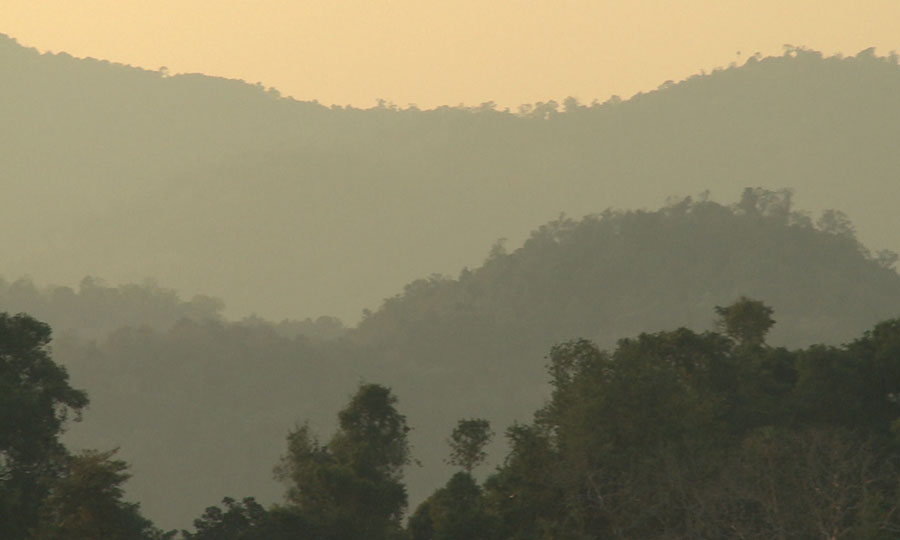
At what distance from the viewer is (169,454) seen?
559 ft

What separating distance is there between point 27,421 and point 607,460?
20.2 metres

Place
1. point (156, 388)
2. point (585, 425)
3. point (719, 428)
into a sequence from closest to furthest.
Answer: point (585, 425)
point (719, 428)
point (156, 388)

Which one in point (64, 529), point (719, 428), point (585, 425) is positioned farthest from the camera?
point (719, 428)

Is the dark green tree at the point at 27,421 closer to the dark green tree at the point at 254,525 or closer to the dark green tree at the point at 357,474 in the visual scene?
the dark green tree at the point at 254,525

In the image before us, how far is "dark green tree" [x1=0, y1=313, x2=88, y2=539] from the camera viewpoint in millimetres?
47875

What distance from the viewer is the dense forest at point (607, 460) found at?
4569 centimetres

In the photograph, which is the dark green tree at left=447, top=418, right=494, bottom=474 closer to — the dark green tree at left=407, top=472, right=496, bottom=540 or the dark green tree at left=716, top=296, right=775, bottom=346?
the dark green tree at left=407, top=472, right=496, bottom=540

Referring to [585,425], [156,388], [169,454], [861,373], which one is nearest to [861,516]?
[585,425]

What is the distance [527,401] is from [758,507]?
15156cm

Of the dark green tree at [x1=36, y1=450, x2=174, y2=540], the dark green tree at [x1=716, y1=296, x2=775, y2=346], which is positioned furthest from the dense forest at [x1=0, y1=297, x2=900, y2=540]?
the dark green tree at [x1=716, y1=296, x2=775, y2=346]

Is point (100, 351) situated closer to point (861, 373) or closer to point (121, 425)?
point (121, 425)

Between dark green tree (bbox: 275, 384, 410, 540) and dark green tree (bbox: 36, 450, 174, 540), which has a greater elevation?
dark green tree (bbox: 275, 384, 410, 540)

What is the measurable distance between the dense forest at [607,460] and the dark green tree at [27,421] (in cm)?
8

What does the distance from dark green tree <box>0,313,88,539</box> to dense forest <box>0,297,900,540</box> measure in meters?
0.08
